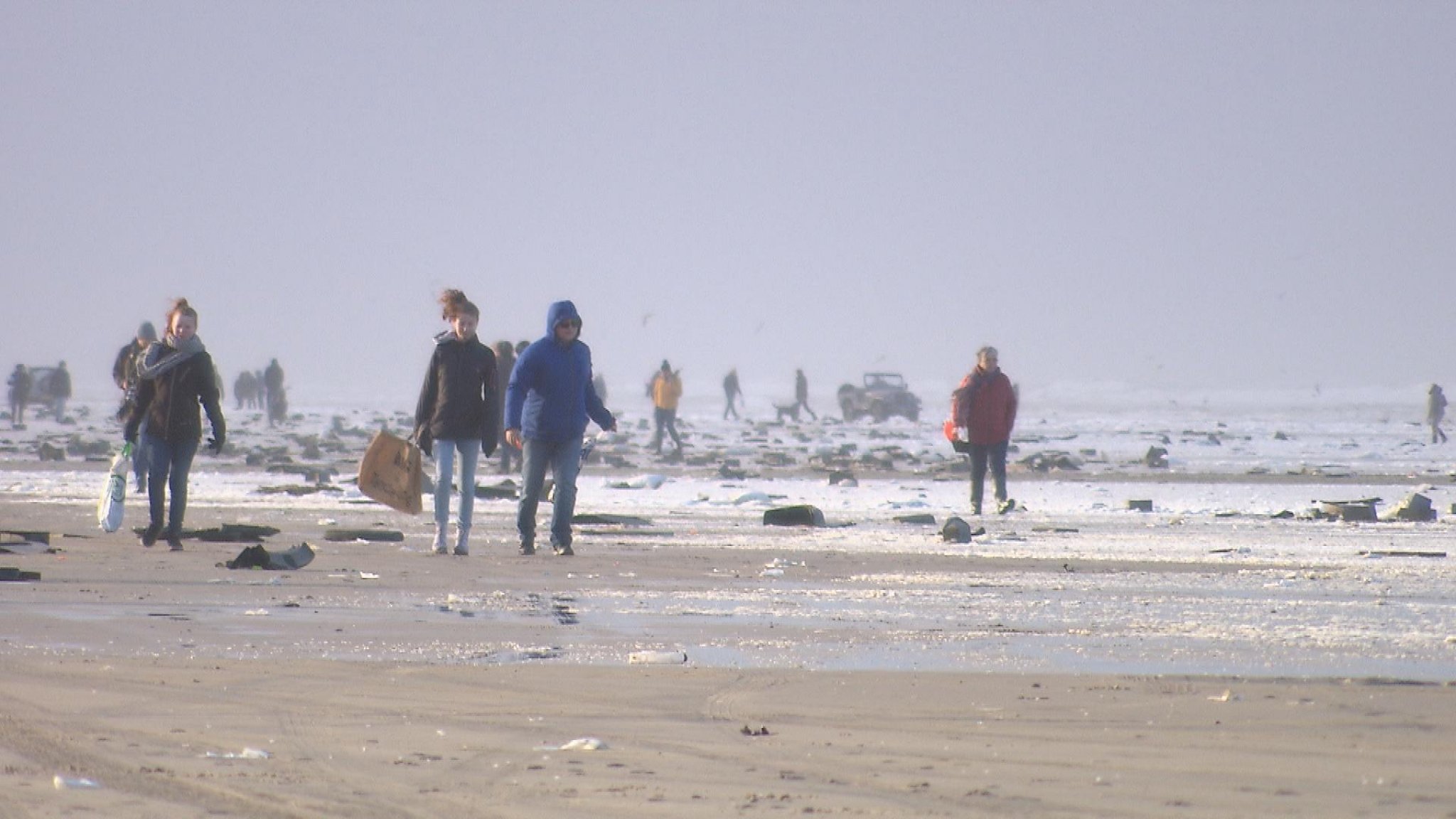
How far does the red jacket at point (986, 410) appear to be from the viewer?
2138cm

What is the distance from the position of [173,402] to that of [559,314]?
2744 millimetres

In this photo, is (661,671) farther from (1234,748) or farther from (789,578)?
(789,578)

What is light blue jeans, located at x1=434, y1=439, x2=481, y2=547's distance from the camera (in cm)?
1388

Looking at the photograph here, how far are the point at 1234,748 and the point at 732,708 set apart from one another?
5.17ft

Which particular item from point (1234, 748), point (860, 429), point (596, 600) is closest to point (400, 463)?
point (596, 600)

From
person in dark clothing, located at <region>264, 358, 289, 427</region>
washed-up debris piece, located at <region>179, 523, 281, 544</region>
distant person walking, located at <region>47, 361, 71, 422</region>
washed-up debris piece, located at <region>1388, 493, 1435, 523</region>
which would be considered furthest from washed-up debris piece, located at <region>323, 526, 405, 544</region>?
person in dark clothing, located at <region>264, 358, 289, 427</region>

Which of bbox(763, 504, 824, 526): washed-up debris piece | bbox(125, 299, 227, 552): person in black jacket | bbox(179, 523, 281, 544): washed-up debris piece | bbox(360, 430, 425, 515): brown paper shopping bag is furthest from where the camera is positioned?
bbox(763, 504, 824, 526): washed-up debris piece

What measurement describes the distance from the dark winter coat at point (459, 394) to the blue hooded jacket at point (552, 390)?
7.1 inches

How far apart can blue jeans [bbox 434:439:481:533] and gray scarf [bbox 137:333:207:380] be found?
1834 mm

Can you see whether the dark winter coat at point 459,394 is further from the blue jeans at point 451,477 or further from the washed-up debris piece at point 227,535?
the washed-up debris piece at point 227,535

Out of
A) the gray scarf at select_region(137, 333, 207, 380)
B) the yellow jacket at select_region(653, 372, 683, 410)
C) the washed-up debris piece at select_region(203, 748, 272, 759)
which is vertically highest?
the yellow jacket at select_region(653, 372, 683, 410)

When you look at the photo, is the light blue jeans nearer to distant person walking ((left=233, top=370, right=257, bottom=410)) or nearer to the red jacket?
the red jacket

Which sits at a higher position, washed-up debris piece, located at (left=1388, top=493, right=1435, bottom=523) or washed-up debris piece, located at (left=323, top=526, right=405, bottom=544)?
washed-up debris piece, located at (left=1388, top=493, right=1435, bottom=523)

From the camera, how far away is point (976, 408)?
70.4 feet
